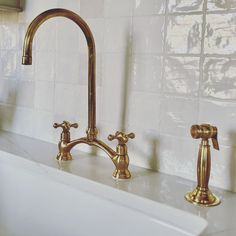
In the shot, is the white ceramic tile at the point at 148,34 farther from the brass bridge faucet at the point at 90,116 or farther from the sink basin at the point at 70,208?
the sink basin at the point at 70,208

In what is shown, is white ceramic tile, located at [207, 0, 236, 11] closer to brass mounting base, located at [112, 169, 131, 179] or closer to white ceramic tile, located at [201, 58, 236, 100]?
white ceramic tile, located at [201, 58, 236, 100]

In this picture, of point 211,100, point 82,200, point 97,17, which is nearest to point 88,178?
point 82,200

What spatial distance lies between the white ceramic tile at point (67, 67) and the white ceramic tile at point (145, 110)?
0.20 metres

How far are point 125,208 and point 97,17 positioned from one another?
0.48 metres

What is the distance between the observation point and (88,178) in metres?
0.74

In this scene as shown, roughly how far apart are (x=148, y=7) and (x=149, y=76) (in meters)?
0.15

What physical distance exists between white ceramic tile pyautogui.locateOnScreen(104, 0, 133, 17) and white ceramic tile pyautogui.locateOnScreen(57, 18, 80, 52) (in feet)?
0.35

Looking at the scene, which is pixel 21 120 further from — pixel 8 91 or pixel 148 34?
pixel 148 34

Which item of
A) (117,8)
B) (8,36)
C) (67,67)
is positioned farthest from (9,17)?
(117,8)

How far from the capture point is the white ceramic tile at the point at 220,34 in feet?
2.22

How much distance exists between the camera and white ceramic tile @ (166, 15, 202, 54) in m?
0.72

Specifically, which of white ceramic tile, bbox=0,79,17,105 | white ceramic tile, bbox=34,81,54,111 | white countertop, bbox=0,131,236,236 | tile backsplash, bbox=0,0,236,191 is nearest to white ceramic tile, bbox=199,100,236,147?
tile backsplash, bbox=0,0,236,191

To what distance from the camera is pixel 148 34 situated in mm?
798

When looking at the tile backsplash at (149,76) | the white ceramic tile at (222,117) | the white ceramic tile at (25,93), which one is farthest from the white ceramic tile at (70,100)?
the white ceramic tile at (222,117)
